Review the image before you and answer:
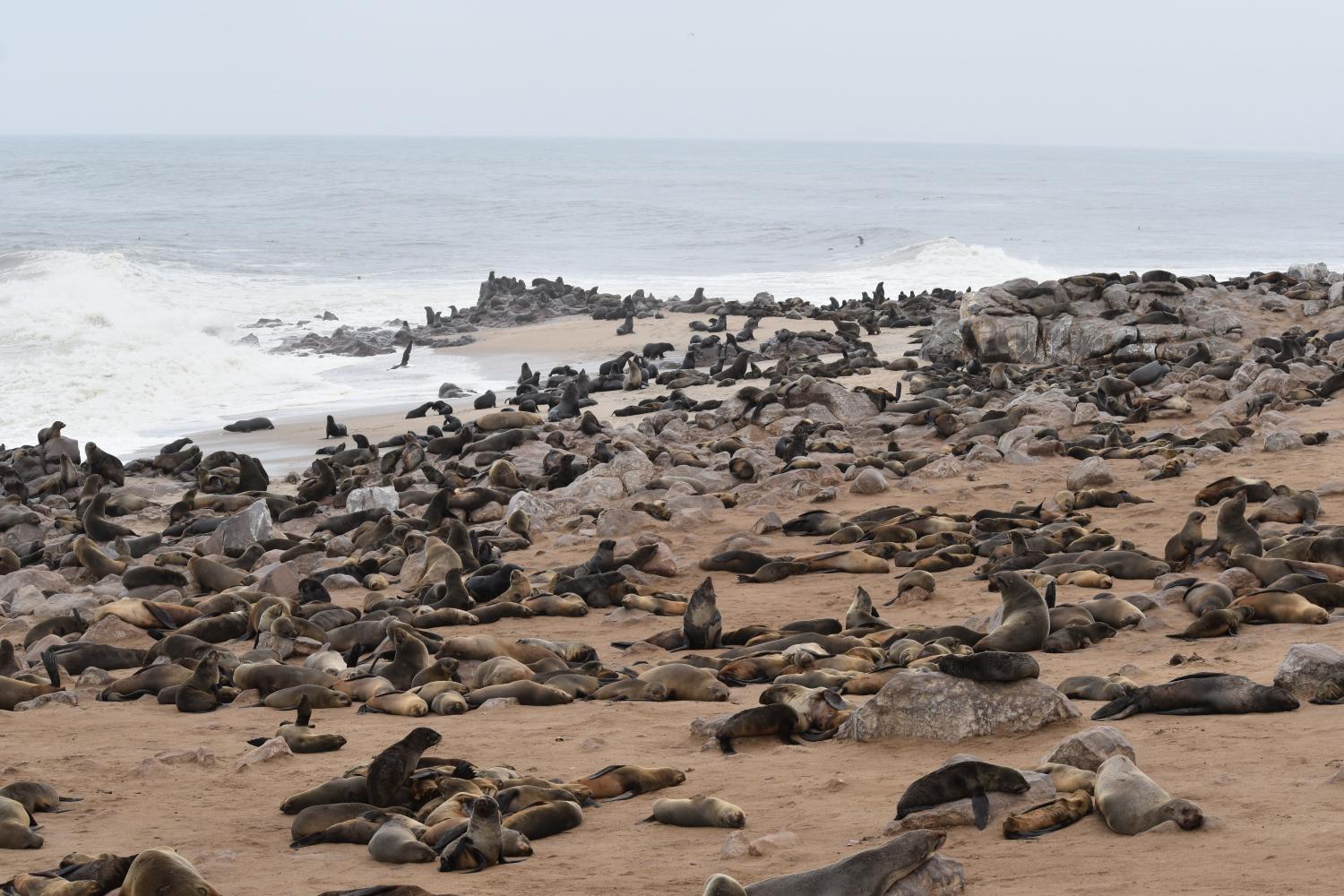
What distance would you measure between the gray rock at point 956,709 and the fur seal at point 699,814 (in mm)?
982

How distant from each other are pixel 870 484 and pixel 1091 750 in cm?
741

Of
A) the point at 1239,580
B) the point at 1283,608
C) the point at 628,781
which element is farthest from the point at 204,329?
the point at 628,781

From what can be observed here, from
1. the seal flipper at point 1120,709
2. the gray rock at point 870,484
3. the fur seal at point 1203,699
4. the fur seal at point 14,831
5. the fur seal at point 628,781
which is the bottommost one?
the gray rock at point 870,484

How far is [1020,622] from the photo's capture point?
6.38 metres

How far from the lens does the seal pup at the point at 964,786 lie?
13.4 feet

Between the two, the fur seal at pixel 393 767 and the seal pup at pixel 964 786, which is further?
the fur seal at pixel 393 767

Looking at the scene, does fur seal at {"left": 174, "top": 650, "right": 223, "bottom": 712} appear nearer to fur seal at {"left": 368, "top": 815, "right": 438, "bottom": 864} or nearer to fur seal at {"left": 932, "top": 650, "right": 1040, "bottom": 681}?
fur seal at {"left": 368, "top": 815, "right": 438, "bottom": 864}

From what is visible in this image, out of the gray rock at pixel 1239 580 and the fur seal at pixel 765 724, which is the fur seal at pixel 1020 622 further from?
the gray rock at pixel 1239 580

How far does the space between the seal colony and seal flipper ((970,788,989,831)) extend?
2 cm

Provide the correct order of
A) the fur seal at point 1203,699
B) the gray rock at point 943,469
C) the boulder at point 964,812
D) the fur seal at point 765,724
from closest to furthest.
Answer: the boulder at point 964,812 → the fur seal at point 1203,699 → the fur seal at point 765,724 → the gray rock at point 943,469

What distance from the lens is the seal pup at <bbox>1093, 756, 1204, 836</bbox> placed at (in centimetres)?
377

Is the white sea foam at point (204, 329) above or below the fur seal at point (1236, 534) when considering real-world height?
below

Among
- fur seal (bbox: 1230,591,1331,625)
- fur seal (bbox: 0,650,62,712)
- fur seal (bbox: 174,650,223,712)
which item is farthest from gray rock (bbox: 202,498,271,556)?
fur seal (bbox: 1230,591,1331,625)

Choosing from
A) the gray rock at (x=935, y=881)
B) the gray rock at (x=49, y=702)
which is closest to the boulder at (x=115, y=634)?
the gray rock at (x=49, y=702)
